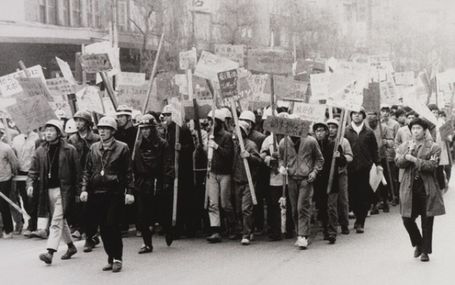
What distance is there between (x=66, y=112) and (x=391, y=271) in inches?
305

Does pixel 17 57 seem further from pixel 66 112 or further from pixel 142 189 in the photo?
pixel 142 189

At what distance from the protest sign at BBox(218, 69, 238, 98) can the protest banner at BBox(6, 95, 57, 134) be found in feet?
8.63

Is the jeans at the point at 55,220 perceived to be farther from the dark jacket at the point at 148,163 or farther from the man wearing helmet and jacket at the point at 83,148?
the dark jacket at the point at 148,163

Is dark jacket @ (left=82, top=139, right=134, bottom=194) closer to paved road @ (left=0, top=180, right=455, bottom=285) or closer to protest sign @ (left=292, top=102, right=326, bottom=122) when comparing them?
paved road @ (left=0, top=180, right=455, bottom=285)

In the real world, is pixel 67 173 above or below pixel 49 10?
below

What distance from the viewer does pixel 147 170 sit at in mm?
11336

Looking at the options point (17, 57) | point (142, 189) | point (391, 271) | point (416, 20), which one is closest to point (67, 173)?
point (142, 189)

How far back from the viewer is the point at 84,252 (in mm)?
11398

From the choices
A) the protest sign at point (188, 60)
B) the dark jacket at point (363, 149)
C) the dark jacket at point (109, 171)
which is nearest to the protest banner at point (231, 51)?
the protest sign at point (188, 60)

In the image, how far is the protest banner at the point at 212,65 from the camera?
12859mm

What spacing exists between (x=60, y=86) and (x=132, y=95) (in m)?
1.76

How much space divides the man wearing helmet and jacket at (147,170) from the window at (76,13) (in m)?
24.8

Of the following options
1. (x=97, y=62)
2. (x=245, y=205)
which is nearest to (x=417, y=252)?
(x=245, y=205)

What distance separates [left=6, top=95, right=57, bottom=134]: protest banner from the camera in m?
12.3
